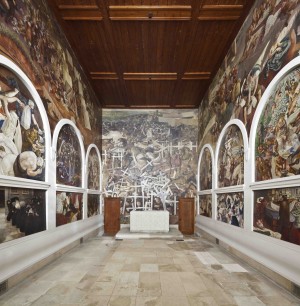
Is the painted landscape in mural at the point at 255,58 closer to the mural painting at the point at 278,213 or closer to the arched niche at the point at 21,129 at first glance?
the mural painting at the point at 278,213

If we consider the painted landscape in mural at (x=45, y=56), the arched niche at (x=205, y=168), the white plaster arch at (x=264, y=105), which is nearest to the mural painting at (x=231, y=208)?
the white plaster arch at (x=264, y=105)

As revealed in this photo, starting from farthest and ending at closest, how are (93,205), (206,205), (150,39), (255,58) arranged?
1. (93,205)
2. (206,205)
3. (150,39)
4. (255,58)

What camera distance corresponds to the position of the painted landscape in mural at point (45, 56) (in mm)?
5484

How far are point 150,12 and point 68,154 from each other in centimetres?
487

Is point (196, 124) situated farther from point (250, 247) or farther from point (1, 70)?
point (1, 70)

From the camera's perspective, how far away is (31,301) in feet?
15.3

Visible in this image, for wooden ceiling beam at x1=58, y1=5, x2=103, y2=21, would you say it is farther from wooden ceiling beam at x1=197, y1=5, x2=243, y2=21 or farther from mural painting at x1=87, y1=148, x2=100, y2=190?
mural painting at x1=87, y1=148, x2=100, y2=190

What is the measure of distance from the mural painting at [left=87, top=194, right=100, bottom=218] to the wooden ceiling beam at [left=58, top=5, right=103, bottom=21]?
7.11 m

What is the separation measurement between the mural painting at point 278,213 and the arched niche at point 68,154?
5.29 metres

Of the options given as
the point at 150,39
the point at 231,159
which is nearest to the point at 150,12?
the point at 150,39

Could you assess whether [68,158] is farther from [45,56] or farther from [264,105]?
[264,105]

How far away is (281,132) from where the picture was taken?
564 cm

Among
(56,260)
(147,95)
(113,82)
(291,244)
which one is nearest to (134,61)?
(113,82)

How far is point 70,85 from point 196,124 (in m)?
8.38
